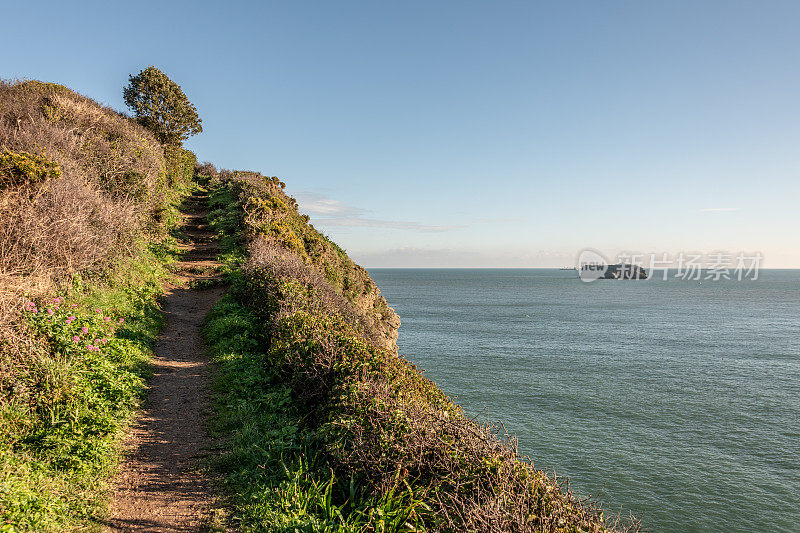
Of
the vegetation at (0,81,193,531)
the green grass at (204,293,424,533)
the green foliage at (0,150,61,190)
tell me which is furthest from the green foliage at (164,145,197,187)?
the green grass at (204,293,424,533)

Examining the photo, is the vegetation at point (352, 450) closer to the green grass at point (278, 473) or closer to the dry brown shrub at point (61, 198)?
the green grass at point (278, 473)

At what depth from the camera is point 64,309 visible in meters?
7.97

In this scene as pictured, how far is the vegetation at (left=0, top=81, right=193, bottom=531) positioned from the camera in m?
5.13

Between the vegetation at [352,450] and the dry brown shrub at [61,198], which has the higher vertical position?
the dry brown shrub at [61,198]

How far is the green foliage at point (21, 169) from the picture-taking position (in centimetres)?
986

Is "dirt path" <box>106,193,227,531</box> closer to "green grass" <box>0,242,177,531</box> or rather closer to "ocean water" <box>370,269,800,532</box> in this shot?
"green grass" <box>0,242,177,531</box>

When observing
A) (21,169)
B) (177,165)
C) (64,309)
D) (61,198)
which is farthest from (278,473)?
(177,165)

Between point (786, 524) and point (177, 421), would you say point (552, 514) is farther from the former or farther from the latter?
point (786, 524)

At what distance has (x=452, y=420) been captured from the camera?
19.4 ft

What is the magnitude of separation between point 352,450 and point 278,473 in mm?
1189

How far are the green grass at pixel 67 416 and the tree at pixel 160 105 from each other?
26.4 metres

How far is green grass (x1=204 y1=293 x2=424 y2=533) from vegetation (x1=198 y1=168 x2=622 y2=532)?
0.6 inches

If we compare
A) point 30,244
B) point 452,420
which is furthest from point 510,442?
point 30,244

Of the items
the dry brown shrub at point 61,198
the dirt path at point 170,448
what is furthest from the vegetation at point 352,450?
the dry brown shrub at point 61,198
